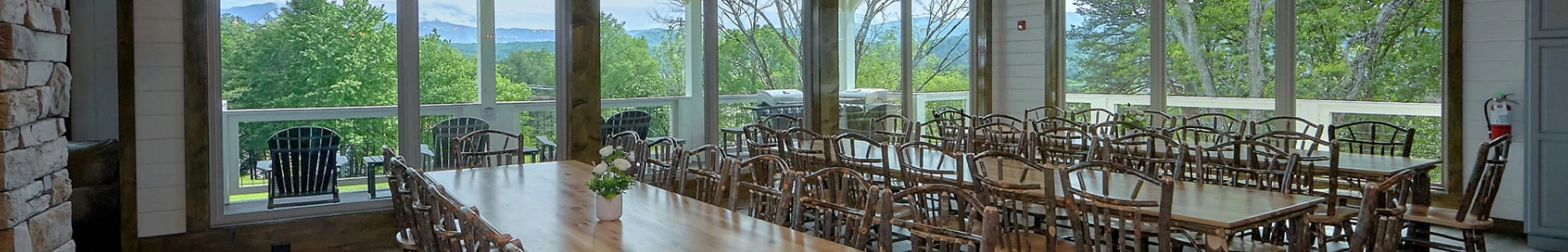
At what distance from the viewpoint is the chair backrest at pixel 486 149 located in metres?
5.81

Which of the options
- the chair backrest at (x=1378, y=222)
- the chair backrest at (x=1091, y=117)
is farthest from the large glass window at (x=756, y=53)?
the chair backrest at (x=1378, y=222)

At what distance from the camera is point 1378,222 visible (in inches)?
144

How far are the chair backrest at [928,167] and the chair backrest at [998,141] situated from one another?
0.33 metres

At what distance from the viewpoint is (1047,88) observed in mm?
9086

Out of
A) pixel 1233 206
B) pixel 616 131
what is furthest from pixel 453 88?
pixel 1233 206

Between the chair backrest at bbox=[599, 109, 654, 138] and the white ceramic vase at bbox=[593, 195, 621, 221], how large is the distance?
11.3ft

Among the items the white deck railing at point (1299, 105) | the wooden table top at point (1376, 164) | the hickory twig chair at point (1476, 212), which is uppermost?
the white deck railing at point (1299, 105)

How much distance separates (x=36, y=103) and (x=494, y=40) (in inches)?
105

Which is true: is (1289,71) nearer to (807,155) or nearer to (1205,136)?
(1205,136)

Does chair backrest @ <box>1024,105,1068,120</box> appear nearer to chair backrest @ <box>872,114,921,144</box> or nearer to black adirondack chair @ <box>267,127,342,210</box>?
chair backrest @ <box>872,114,921,144</box>

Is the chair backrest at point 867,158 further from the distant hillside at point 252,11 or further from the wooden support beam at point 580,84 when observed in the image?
the distant hillside at point 252,11

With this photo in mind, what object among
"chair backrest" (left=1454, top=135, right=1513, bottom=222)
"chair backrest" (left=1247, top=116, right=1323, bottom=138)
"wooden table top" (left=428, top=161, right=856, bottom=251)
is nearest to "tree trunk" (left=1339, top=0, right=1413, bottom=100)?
"chair backrest" (left=1247, top=116, right=1323, bottom=138)

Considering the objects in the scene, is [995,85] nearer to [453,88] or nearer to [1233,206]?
[453,88]

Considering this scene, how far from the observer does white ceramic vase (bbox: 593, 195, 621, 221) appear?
3.49 meters
